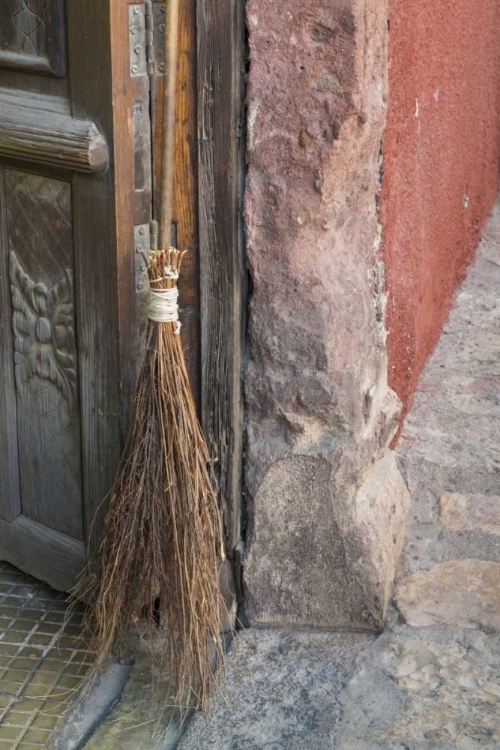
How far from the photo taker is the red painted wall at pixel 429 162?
8.55 ft

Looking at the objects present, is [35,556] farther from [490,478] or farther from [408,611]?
[490,478]

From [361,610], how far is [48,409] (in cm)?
87

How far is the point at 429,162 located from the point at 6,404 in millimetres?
1281

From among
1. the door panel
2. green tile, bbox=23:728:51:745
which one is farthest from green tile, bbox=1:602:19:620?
green tile, bbox=23:728:51:745

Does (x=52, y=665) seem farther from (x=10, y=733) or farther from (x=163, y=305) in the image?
(x=163, y=305)

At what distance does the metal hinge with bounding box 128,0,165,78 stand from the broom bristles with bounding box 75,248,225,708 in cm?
38

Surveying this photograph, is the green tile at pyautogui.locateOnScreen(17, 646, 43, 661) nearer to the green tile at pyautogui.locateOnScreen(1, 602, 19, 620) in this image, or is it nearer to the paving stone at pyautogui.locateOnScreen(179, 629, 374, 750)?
the green tile at pyautogui.locateOnScreen(1, 602, 19, 620)

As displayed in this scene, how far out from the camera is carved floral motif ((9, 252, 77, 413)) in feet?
8.41

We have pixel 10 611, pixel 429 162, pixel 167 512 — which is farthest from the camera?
pixel 429 162

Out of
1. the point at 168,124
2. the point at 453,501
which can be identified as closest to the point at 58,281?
the point at 168,124

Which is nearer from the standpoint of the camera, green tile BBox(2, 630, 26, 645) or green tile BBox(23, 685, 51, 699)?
green tile BBox(23, 685, 51, 699)

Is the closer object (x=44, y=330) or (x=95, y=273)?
(x=95, y=273)

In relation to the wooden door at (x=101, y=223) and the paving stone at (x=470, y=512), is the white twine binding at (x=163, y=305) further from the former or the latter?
the paving stone at (x=470, y=512)

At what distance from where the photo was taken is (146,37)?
2.29 meters
